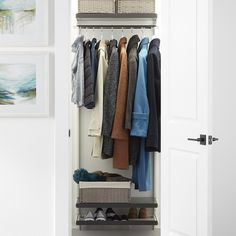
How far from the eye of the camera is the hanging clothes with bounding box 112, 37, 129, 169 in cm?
415

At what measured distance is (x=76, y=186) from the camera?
4.55m

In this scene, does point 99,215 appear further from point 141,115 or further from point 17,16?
point 17,16

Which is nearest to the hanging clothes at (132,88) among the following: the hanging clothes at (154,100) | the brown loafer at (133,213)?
the hanging clothes at (154,100)

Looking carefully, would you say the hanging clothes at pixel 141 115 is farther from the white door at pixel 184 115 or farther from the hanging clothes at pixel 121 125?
the white door at pixel 184 115

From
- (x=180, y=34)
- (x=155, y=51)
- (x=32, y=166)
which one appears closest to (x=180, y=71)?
(x=180, y=34)

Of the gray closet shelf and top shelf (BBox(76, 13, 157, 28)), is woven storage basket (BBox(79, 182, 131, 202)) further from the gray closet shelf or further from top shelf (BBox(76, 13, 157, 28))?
top shelf (BBox(76, 13, 157, 28))

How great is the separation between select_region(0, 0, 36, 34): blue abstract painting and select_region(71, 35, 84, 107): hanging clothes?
41.1 inches

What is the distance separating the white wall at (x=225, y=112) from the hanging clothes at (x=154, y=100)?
453 mm

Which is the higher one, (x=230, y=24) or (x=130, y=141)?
(x=230, y=24)

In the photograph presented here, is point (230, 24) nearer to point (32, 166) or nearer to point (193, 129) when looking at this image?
point (193, 129)

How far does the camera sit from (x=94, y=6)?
4.33m

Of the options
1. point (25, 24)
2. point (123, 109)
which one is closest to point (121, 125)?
point (123, 109)

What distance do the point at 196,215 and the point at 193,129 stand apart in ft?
1.91

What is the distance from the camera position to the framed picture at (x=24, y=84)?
3164 mm
